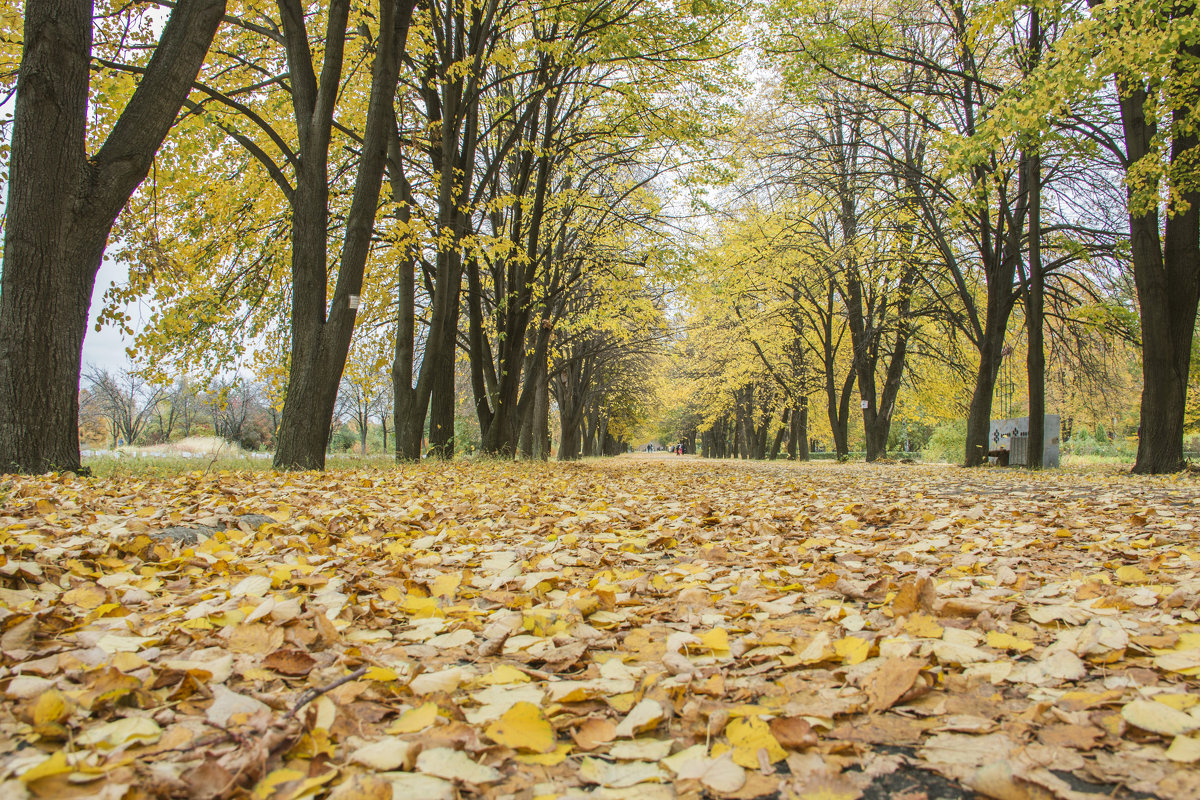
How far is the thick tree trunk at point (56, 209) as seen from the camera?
189 inches

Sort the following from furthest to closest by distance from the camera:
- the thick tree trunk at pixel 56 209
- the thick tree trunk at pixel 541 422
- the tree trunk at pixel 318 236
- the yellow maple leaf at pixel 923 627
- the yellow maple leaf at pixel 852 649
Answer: the thick tree trunk at pixel 541 422
the tree trunk at pixel 318 236
the thick tree trunk at pixel 56 209
the yellow maple leaf at pixel 923 627
the yellow maple leaf at pixel 852 649

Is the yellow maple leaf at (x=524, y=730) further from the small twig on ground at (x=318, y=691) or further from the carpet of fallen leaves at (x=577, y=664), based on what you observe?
the small twig on ground at (x=318, y=691)

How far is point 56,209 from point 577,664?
227 inches

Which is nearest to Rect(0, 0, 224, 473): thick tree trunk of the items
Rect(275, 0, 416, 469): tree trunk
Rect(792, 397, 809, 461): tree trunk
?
Rect(275, 0, 416, 469): tree trunk

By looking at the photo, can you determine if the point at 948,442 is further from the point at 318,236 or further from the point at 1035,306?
the point at 318,236

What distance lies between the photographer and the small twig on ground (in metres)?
1.22

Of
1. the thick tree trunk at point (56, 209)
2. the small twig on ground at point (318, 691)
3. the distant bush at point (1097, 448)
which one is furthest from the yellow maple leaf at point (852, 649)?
the distant bush at point (1097, 448)

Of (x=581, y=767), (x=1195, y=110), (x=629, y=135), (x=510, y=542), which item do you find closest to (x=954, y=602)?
(x=581, y=767)

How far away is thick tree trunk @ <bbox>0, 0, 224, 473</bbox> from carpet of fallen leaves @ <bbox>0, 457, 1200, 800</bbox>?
2.22 metres

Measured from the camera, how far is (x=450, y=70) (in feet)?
29.7

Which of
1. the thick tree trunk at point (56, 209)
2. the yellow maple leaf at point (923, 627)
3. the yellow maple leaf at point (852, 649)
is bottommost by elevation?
the yellow maple leaf at point (852, 649)

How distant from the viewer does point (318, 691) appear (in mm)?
1334

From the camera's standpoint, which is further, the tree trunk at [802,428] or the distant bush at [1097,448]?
the distant bush at [1097,448]

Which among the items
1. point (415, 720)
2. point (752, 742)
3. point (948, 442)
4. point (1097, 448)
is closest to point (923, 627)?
point (752, 742)
